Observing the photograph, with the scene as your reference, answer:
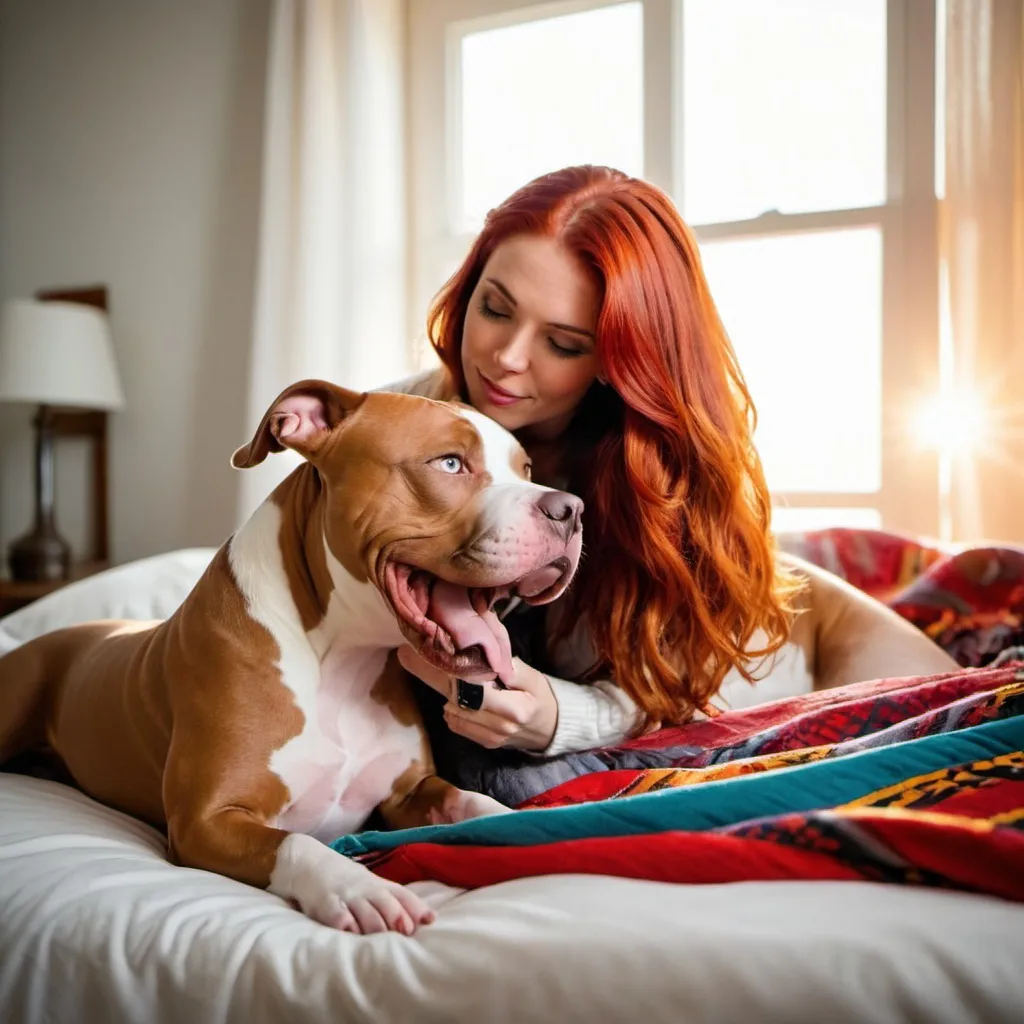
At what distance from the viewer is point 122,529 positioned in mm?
3920

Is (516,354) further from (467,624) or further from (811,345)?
(811,345)

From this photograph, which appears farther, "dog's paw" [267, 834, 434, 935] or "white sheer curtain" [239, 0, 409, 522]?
"white sheer curtain" [239, 0, 409, 522]

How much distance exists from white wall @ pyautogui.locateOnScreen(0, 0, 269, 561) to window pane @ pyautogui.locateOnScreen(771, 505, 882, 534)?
196cm

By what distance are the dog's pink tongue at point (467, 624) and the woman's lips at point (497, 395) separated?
0.44 meters

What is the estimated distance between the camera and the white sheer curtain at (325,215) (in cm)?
328

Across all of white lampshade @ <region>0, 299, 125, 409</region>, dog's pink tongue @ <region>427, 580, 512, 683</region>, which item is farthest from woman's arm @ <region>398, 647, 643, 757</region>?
white lampshade @ <region>0, 299, 125, 409</region>

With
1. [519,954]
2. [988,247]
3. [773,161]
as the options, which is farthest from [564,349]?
[773,161]

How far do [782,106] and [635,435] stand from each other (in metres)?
2.14

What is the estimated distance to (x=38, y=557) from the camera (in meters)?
3.47

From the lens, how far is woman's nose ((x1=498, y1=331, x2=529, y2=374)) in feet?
5.05

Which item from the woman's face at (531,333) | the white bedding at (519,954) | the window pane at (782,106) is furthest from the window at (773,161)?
the white bedding at (519,954)

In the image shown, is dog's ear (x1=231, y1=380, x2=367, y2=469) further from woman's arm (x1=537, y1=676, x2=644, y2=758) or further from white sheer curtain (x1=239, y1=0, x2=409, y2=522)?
white sheer curtain (x1=239, y1=0, x2=409, y2=522)

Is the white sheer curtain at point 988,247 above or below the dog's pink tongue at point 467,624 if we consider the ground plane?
above

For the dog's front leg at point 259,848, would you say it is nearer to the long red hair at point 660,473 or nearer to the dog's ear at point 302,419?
the dog's ear at point 302,419
